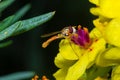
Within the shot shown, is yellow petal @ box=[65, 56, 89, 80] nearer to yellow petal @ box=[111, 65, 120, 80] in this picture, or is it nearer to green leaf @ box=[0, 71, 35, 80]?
yellow petal @ box=[111, 65, 120, 80]

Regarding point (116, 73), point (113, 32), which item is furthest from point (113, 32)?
point (116, 73)

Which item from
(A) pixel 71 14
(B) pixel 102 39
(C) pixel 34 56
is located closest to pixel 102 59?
(B) pixel 102 39

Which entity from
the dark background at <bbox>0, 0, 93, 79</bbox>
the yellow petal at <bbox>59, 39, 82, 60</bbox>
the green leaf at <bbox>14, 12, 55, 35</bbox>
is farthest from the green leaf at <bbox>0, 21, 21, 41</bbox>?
the dark background at <bbox>0, 0, 93, 79</bbox>

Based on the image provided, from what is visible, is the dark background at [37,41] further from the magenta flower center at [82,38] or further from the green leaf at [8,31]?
the green leaf at [8,31]

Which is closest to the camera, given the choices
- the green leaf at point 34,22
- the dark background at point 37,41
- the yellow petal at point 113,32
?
the yellow petal at point 113,32

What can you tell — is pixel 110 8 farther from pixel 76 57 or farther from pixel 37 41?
pixel 37 41

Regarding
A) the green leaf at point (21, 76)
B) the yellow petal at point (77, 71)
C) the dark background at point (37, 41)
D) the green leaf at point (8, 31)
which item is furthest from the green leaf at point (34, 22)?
the dark background at point (37, 41)

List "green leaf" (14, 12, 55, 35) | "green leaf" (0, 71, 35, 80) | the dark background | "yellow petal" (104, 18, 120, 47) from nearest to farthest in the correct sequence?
"yellow petal" (104, 18, 120, 47)
"green leaf" (14, 12, 55, 35)
"green leaf" (0, 71, 35, 80)
the dark background

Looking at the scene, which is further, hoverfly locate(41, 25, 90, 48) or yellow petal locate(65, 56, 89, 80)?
hoverfly locate(41, 25, 90, 48)
